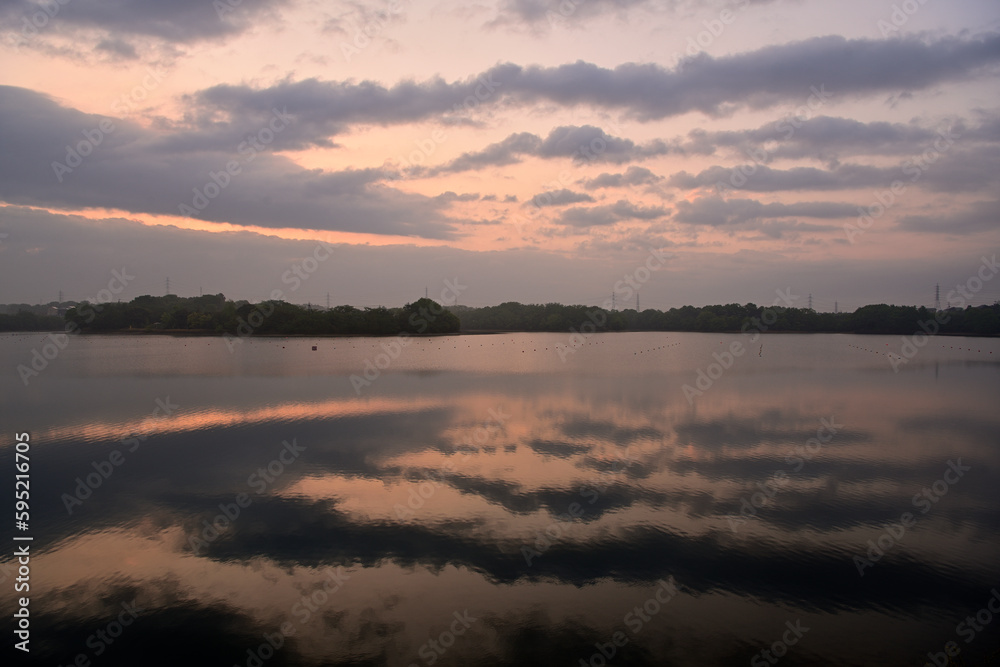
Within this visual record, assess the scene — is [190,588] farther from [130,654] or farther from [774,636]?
[774,636]

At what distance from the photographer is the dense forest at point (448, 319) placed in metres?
107

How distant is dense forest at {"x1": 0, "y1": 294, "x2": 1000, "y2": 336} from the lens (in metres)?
107

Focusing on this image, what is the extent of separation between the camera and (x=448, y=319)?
120m

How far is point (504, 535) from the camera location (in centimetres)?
1256

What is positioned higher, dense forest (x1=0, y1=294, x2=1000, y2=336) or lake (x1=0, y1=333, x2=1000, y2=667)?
dense forest (x1=0, y1=294, x2=1000, y2=336)

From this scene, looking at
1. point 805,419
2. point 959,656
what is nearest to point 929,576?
point 959,656

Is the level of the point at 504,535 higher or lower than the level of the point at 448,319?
lower

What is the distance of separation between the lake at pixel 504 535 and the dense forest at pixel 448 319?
83.1 metres

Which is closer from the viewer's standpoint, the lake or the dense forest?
the lake

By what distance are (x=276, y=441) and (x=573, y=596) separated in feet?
47.4

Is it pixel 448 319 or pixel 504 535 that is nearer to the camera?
pixel 504 535

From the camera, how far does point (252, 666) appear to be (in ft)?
27.3

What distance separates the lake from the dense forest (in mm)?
83067

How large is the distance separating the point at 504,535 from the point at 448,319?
108 m
